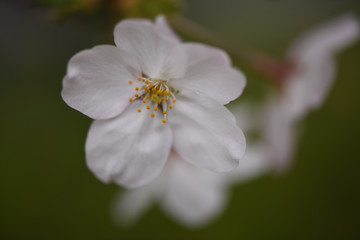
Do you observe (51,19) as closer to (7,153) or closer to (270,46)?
(7,153)

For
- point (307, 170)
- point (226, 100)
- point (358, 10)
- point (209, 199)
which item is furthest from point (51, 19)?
point (358, 10)

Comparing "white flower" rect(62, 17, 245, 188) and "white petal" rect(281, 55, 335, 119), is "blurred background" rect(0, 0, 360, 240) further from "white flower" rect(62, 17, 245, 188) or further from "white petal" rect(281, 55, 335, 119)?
"white flower" rect(62, 17, 245, 188)

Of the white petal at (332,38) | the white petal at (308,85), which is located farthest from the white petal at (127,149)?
the white petal at (332,38)

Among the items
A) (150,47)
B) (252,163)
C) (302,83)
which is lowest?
(252,163)

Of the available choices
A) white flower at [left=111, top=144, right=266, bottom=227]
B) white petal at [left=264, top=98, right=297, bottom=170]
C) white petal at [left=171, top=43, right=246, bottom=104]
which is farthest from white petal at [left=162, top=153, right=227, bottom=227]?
white petal at [left=171, top=43, right=246, bottom=104]

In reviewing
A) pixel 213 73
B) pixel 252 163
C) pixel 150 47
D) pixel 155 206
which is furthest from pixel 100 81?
pixel 155 206

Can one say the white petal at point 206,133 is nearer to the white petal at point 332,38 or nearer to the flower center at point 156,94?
the flower center at point 156,94

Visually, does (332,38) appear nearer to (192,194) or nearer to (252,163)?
(252,163)
